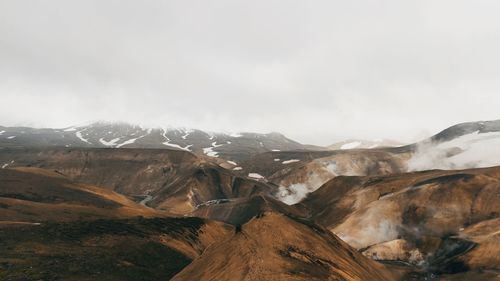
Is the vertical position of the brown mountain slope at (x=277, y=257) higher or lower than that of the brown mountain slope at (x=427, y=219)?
higher

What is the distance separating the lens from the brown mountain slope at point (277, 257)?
5458cm

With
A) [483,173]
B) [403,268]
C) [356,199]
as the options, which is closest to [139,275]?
[403,268]

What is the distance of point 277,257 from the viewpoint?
5859 centimetres

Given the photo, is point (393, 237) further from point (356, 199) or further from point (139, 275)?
point (139, 275)

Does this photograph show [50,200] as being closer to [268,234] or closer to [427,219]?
[268,234]

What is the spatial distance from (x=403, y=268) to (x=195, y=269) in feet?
190

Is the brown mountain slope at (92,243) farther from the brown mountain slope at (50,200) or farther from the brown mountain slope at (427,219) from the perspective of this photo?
the brown mountain slope at (427,219)

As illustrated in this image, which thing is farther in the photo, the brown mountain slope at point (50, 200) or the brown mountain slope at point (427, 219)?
the brown mountain slope at point (427, 219)

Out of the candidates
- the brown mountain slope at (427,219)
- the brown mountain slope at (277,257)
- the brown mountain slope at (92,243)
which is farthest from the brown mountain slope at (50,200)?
the brown mountain slope at (427,219)

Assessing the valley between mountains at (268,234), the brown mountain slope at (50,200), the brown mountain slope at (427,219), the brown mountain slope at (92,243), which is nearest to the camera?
the valley between mountains at (268,234)

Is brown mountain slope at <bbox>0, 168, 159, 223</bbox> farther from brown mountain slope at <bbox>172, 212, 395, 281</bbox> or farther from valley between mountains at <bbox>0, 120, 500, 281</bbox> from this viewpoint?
brown mountain slope at <bbox>172, 212, 395, 281</bbox>

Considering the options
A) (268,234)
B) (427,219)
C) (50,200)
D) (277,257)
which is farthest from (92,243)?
(427,219)

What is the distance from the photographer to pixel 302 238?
69688 mm

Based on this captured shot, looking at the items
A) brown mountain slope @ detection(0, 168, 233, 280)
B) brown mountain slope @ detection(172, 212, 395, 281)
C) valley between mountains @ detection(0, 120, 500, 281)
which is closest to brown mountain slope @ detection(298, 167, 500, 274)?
valley between mountains @ detection(0, 120, 500, 281)
